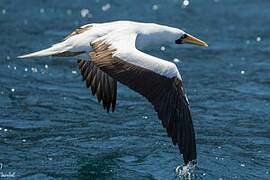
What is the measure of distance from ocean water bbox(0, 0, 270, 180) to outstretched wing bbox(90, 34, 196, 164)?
0.86m

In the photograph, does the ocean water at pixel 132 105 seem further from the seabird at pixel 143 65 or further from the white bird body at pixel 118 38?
the white bird body at pixel 118 38

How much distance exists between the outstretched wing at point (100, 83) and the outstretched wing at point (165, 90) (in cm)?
184

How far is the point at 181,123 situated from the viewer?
20.5 ft

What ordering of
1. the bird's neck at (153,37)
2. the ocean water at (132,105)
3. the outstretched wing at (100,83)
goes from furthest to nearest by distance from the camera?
1. the outstretched wing at (100,83)
2. the bird's neck at (153,37)
3. the ocean water at (132,105)

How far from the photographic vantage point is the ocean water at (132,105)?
7270 mm

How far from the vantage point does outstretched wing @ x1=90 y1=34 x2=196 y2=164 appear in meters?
6.22

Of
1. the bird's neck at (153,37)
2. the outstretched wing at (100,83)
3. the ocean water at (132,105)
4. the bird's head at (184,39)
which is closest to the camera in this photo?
the ocean water at (132,105)

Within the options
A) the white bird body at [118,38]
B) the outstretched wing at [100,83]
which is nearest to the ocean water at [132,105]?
the outstretched wing at [100,83]

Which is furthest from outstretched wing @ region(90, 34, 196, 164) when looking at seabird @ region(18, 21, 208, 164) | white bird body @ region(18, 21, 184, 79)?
white bird body @ region(18, 21, 184, 79)

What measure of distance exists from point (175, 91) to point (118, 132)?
7.81ft

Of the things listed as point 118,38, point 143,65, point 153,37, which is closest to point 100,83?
point 153,37

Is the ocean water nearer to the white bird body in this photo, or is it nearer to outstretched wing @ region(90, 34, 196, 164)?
outstretched wing @ region(90, 34, 196, 164)

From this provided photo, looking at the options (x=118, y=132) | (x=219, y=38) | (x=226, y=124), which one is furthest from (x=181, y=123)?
(x=219, y=38)

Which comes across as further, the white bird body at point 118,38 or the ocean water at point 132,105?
the ocean water at point 132,105
